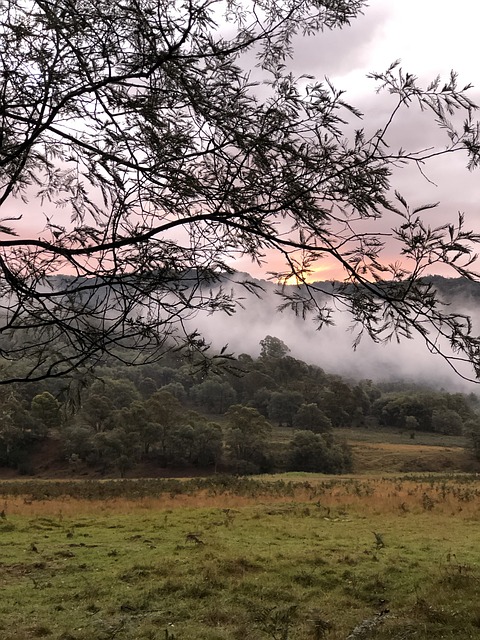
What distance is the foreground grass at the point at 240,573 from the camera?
5.59 meters

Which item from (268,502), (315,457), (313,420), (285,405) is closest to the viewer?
(268,502)

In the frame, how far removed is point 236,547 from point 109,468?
43569 millimetres

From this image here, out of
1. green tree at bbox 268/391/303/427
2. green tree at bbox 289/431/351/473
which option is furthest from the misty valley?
green tree at bbox 268/391/303/427

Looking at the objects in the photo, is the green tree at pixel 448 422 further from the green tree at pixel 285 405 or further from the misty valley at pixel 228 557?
the misty valley at pixel 228 557

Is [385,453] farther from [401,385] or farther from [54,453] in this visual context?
[401,385]

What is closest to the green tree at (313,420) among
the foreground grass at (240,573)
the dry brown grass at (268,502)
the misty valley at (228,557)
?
the misty valley at (228,557)

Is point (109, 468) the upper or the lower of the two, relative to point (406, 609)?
lower

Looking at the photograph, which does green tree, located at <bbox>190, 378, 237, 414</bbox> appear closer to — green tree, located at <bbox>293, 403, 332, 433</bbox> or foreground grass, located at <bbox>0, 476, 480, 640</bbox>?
green tree, located at <bbox>293, 403, 332, 433</bbox>

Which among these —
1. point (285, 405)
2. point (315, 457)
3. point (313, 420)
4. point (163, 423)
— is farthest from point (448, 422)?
point (163, 423)

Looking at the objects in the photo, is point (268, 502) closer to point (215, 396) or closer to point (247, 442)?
point (247, 442)

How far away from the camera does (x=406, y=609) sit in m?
5.96

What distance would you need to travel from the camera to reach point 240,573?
24.6 feet

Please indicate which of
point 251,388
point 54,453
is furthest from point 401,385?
point 54,453

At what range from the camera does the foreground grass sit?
5586 mm
